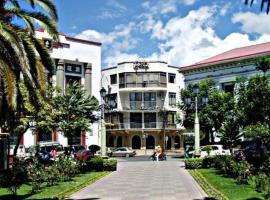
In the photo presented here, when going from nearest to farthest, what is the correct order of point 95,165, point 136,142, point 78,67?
point 95,165 < point 78,67 < point 136,142

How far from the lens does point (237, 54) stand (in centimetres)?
5000

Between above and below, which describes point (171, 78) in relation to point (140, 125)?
above

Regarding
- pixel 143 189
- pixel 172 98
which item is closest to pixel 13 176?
pixel 143 189

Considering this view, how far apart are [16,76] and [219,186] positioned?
872cm

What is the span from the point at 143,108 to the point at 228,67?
59.7 ft

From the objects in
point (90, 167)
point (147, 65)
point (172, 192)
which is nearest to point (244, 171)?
point (172, 192)

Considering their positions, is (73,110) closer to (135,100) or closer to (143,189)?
(143,189)

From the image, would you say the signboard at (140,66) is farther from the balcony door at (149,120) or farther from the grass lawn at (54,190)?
the grass lawn at (54,190)

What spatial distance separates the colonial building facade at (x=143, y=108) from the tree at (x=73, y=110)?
101ft

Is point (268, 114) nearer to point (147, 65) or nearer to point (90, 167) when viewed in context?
point (90, 167)

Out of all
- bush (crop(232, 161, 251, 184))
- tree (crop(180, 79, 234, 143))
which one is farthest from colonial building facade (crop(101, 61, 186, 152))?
bush (crop(232, 161, 251, 184))

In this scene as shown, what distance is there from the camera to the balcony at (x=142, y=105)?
64.1 metres

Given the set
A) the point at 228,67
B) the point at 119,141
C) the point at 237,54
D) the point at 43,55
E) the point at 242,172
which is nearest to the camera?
the point at 43,55

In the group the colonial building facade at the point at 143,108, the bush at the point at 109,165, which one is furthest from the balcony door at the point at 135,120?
the bush at the point at 109,165
